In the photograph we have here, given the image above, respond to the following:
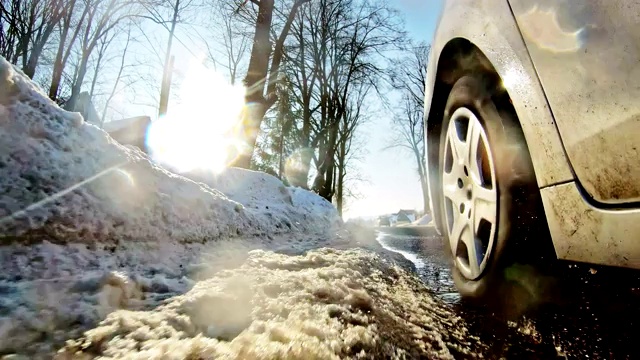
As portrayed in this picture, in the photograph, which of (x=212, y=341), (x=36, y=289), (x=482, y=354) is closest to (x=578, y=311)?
(x=482, y=354)

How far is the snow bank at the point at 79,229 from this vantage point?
3.83 feet

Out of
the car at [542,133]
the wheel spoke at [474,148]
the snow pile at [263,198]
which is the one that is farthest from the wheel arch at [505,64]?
the snow pile at [263,198]

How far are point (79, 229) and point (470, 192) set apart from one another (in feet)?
6.87

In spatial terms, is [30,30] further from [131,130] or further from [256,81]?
[256,81]

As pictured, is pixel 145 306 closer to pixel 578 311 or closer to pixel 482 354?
pixel 482 354

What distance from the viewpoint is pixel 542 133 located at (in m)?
1.13

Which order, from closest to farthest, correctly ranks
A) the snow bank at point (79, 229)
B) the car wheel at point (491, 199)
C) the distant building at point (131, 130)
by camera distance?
1. the snow bank at point (79, 229)
2. the car wheel at point (491, 199)
3. the distant building at point (131, 130)

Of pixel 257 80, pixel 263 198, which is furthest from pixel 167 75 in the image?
pixel 263 198

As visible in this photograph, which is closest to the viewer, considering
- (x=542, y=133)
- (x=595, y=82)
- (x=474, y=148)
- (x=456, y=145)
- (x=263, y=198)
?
(x=595, y=82)

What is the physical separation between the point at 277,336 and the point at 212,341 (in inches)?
7.5

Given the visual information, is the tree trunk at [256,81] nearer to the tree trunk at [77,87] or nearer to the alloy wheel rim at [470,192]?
the alloy wheel rim at [470,192]

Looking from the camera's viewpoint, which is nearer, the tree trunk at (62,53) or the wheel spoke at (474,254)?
the wheel spoke at (474,254)

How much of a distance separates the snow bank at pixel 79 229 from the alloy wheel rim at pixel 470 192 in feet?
4.44

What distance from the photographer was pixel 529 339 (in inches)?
50.1
